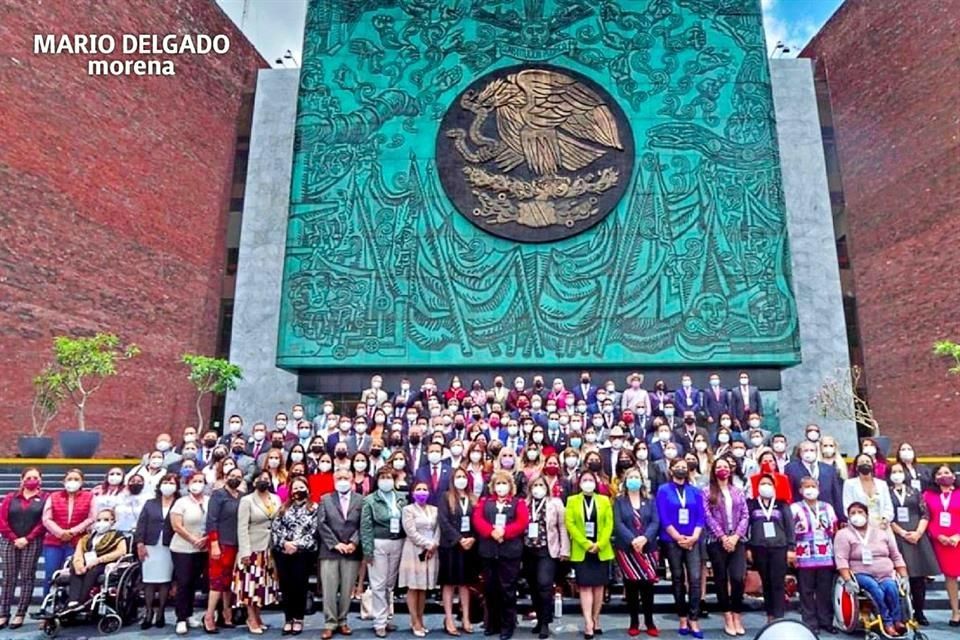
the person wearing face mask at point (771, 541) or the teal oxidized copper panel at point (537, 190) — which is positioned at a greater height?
the teal oxidized copper panel at point (537, 190)

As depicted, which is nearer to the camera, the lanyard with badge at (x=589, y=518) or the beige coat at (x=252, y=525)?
the lanyard with badge at (x=589, y=518)

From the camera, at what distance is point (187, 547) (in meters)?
6.67

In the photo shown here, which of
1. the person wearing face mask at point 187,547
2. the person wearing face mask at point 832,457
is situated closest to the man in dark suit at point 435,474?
the person wearing face mask at point 187,547

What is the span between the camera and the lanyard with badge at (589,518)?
6367 millimetres

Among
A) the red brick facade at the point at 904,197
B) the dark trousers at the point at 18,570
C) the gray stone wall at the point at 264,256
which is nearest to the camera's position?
the dark trousers at the point at 18,570

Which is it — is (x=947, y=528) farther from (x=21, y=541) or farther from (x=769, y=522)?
(x=21, y=541)

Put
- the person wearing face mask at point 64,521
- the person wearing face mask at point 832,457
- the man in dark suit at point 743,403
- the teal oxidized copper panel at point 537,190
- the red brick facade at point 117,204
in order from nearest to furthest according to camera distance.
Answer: the person wearing face mask at point 64,521 → the person wearing face mask at point 832,457 → the man in dark suit at point 743,403 → the red brick facade at point 117,204 → the teal oxidized copper panel at point 537,190

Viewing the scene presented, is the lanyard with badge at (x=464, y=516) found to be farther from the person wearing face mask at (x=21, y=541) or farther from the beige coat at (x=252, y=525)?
the person wearing face mask at (x=21, y=541)

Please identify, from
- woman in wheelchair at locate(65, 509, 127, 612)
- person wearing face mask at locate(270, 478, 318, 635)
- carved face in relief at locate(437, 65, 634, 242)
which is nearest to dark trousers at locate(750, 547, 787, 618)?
person wearing face mask at locate(270, 478, 318, 635)

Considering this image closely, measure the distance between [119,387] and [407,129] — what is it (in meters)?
10.5

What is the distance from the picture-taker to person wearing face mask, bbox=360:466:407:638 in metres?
6.57

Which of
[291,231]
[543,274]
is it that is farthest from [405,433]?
[291,231]

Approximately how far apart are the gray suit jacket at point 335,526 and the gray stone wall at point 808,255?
14.2 meters

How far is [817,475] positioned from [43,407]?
15.4 meters
